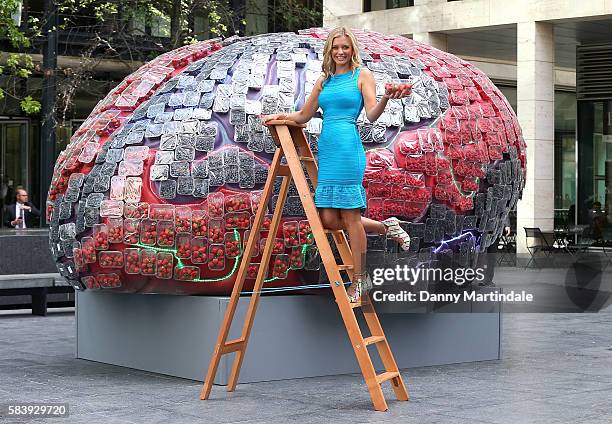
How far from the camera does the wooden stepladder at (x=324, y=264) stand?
762 cm

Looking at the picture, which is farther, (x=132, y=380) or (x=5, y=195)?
(x=5, y=195)

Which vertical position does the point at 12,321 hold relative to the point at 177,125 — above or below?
below

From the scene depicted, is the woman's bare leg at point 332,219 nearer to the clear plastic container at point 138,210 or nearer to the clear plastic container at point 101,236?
the clear plastic container at point 138,210

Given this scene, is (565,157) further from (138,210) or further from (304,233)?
(138,210)

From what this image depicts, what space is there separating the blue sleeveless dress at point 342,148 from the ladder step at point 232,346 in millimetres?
1100

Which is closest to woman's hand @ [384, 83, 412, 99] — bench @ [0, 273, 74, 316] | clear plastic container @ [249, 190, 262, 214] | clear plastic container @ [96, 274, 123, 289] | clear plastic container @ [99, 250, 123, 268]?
clear plastic container @ [249, 190, 262, 214]

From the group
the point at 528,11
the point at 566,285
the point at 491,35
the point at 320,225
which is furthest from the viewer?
the point at 491,35

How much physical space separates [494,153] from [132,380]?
11.0 feet

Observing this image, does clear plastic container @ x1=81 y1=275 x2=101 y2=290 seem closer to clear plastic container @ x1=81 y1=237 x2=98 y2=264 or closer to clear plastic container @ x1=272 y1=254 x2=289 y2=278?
clear plastic container @ x1=81 y1=237 x2=98 y2=264

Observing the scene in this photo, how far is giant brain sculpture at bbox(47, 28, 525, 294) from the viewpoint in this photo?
8.71 m

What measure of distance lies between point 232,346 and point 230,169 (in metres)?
1.32

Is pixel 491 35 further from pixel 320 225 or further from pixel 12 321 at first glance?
pixel 320 225

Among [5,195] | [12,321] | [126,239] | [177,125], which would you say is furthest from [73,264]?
[5,195]

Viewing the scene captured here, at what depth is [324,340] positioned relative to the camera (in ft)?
29.7
